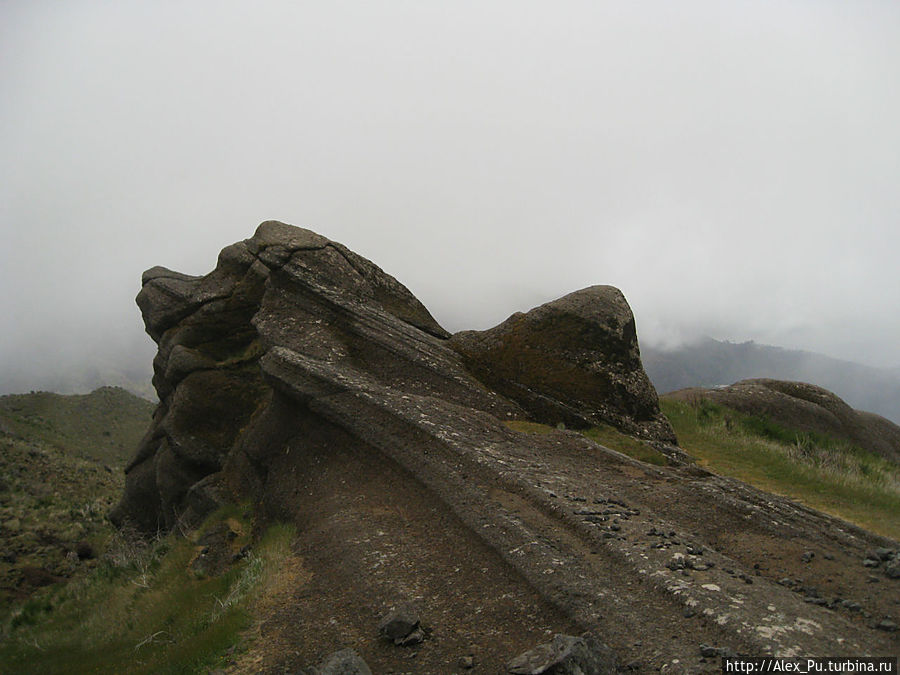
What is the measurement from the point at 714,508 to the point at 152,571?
47.8 ft

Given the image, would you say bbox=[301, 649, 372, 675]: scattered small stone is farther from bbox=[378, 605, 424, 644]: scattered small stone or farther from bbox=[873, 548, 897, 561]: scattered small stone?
bbox=[873, 548, 897, 561]: scattered small stone

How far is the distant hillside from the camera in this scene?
2313 inches

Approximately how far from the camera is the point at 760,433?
71.4ft

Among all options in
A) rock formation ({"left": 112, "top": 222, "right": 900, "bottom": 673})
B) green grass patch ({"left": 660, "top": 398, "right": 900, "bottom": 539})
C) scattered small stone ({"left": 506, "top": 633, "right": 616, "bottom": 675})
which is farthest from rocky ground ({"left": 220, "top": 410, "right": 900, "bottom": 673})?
green grass patch ({"left": 660, "top": 398, "right": 900, "bottom": 539})

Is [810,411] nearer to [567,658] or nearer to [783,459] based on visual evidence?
[783,459]

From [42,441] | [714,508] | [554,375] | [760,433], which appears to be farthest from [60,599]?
[42,441]

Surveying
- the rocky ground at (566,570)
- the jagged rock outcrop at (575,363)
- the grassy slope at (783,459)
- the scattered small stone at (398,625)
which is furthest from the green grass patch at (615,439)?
the scattered small stone at (398,625)

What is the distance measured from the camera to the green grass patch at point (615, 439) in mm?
14136

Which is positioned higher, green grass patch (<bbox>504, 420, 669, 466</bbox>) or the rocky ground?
green grass patch (<bbox>504, 420, 669, 466</bbox>)

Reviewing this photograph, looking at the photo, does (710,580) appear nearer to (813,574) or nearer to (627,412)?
(813,574)

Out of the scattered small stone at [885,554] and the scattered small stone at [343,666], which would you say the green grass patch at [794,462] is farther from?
the scattered small stone at [343,666]

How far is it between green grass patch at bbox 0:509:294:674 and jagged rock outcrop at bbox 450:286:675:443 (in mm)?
7392

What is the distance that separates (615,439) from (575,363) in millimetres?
2514

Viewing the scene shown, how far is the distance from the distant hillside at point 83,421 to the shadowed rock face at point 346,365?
41806mm
